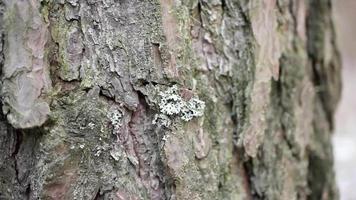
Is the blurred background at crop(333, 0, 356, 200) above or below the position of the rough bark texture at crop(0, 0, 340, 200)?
below

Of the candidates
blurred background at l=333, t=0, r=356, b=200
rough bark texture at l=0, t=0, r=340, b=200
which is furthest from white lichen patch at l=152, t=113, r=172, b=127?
blurred background at l=333, t=0, r=356, b=200

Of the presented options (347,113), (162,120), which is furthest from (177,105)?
(347,113)

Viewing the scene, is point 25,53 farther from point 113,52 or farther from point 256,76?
point 256,76

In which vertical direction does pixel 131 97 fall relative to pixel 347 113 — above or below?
above

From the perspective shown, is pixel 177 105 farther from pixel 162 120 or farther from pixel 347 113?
pixel 347 113

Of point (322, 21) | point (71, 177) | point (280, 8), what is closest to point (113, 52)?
point (71, 177)

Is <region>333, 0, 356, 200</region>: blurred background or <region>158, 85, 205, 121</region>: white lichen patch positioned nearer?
<region>158, 85, 205, 121</region>: white lichen patch

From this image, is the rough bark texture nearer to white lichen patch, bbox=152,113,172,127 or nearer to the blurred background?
white lichen patch, bbox=152,113,172,127
